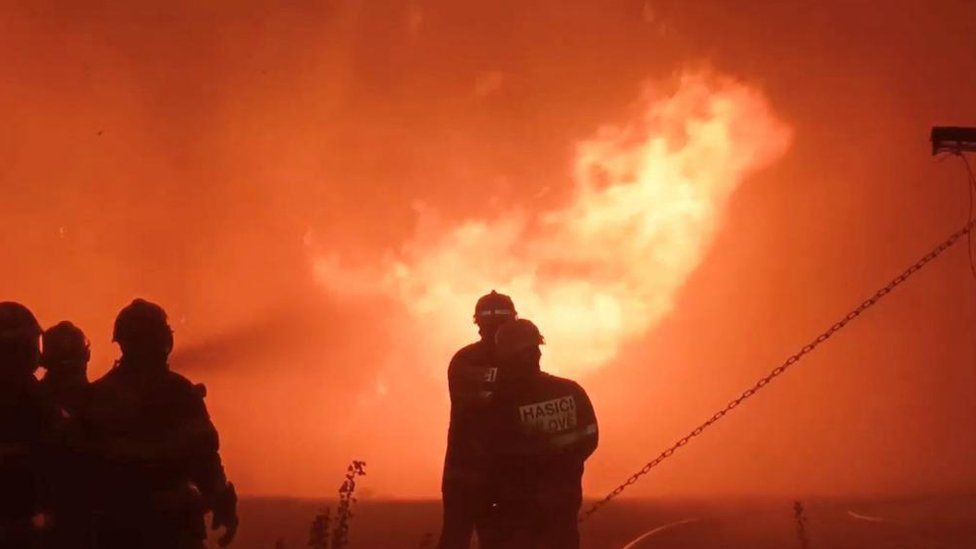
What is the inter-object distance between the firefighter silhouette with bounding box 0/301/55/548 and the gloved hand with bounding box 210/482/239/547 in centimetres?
101

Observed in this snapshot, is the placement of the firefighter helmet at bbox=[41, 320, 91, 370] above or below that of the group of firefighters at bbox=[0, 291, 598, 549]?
above

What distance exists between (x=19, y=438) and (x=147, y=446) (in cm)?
72

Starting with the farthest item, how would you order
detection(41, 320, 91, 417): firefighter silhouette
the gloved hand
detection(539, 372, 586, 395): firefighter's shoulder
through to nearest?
detection(41, 320, 91, 417): firefighter silhouette, detection(539, 372, 586, 395): firefighter's shoulder, the gloved hand

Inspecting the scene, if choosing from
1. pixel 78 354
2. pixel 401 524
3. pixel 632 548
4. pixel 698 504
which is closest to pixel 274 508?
pixel 401 524

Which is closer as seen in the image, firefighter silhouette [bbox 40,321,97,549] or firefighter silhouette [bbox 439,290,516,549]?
firefighter silhouette [bbox 40,321,97,549]

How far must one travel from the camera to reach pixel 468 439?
21.8 ft

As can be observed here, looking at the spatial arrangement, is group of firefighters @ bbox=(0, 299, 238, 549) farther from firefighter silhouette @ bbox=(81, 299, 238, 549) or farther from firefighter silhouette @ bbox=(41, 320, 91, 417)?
firefighter silhouette @ bbox=(41, 320, 91, 417)

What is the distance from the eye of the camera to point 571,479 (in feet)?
19.5

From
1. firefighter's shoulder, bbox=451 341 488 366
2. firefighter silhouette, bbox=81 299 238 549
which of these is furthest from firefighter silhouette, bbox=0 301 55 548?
firefighter's shoulder, bbox=451 341 488 366

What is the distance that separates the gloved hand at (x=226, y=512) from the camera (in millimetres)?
5539

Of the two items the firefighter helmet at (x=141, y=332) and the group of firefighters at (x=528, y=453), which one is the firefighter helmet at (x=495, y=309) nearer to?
the group of firefighters at (x=528, y=453)

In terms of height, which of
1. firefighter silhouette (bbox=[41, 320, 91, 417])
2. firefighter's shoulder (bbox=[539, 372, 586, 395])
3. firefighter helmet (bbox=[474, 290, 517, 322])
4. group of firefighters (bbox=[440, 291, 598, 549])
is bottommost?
group of firefighters (bbox=[440, 291, 598, 549])

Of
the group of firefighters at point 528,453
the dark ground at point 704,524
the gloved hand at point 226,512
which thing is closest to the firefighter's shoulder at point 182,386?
the gloved hand at point 226,512

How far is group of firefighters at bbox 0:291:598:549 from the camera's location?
5102mm
